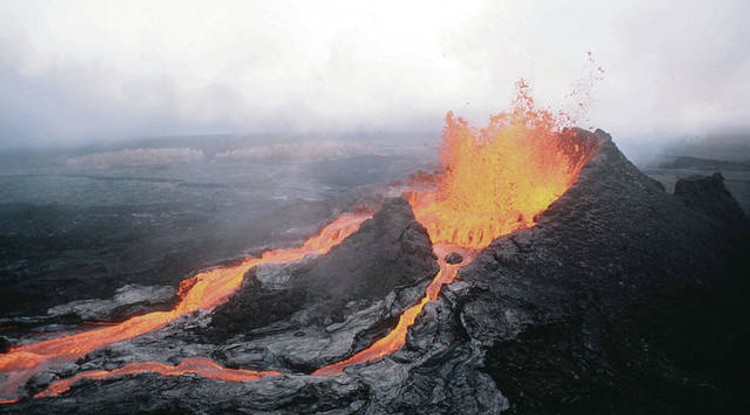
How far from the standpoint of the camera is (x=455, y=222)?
14805 mm

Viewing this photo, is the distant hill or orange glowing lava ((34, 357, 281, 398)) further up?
orange glowing lava ((34, 357, 281, 398))

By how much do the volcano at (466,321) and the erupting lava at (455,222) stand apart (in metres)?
0.08

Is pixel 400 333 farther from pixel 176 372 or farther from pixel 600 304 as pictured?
pixel 176 372

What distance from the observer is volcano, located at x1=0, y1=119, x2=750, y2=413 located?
332 inches

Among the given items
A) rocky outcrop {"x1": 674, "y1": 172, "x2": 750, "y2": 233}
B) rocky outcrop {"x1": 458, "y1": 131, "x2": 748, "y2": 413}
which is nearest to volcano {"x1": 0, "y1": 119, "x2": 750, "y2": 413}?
rocky outcrop {"x1": 458, "y1": 131, "x2": 748, "y2": 413}

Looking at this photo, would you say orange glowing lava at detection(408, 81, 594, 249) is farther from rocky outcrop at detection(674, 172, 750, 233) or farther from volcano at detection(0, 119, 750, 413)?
rocky outcrop at detection(674, 172, 750, 233)

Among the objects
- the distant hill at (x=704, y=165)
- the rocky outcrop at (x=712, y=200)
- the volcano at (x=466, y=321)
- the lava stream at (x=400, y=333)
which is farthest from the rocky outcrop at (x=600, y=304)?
the distant hill at (x=704, y=165)

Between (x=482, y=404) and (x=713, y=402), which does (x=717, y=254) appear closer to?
(x=713, y=402)

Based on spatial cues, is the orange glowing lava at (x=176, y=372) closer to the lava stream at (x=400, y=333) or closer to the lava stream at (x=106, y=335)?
the lava stream at (x=106, y=335)

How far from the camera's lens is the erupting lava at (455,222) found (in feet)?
34.1

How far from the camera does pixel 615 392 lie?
8.47 metres

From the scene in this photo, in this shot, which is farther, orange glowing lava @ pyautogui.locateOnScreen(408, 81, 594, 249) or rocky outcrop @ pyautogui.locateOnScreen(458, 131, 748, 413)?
orange glowing lava @ pyautogui.locateOnScreen(408, 81, 594, 249)

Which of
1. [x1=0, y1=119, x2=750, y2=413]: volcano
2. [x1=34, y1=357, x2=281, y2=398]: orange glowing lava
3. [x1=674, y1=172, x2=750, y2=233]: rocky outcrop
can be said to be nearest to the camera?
[x1=0, y1=119, x2=750, y2=413]: volcano

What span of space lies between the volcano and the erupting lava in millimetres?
77
